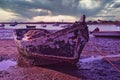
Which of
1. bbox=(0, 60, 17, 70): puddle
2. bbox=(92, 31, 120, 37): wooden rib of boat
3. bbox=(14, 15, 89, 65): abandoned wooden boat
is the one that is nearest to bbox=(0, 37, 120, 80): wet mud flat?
bbox=(0, 60, 17, 70): puddle

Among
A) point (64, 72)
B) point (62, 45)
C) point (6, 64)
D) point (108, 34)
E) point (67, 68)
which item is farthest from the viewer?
point (108, 34)

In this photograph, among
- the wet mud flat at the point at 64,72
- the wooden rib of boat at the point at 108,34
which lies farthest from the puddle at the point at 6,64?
the wooden rib of boat at the point at 108,34

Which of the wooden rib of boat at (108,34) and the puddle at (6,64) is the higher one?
the puddle at (6,64)

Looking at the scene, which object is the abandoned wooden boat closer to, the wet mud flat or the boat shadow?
the boat shadow

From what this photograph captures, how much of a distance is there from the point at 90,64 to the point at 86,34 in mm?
1960

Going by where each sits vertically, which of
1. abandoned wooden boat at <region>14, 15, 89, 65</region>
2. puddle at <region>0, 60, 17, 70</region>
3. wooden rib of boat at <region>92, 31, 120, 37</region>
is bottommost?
wooden rib of boat at <region>92, 31, 120, 37</region>

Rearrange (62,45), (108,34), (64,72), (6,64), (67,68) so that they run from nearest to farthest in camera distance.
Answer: (64,72) → (62,45) → (67,68) → (6,64) → (108,34)

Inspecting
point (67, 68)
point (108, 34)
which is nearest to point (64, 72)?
→ point (67, 68)

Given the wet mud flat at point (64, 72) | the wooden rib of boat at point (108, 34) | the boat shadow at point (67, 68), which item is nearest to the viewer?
the wet mud flat at point (64, 72)

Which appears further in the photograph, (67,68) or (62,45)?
(67,68)

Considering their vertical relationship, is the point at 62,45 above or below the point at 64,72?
above

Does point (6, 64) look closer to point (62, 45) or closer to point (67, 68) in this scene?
point (67, 68)

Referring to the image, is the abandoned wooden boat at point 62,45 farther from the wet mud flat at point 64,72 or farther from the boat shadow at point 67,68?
the wet mud flat at point 64,72

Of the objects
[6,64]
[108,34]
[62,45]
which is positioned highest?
[62,45]
